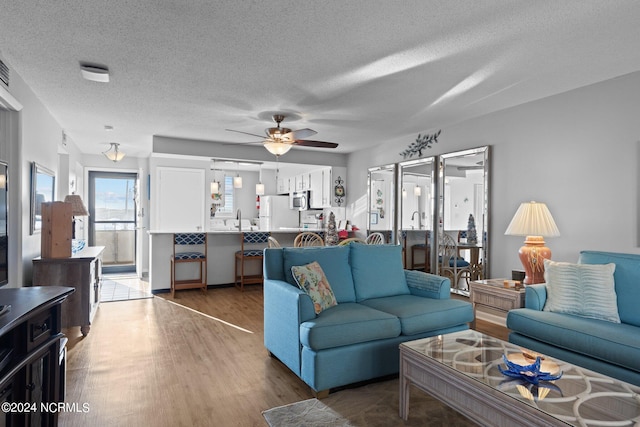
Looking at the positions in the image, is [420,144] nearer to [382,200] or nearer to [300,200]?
[382,200]

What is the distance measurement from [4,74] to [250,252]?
13.7ft

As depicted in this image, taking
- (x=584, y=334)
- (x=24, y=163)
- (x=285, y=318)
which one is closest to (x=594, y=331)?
(x=584, y=334)

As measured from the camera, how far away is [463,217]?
494 centimetres

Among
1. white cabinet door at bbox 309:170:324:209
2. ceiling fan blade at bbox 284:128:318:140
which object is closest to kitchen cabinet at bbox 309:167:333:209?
white cabinet door at bbox 309:170:324:209

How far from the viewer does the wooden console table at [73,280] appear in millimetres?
3727

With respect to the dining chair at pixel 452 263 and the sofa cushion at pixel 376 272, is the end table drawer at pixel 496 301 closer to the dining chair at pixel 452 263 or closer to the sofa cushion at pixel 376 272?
the sofa cushion at pixel 376 272

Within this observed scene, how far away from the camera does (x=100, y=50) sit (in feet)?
9.20

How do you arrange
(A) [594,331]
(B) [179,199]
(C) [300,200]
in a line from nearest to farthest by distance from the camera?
(A) [594,331] → (B) [179,199] → (C) [300,200]

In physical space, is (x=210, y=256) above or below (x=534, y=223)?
below

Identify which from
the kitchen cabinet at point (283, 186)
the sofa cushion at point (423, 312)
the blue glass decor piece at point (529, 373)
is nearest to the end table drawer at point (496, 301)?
the sofa cushion at point (423, 312)

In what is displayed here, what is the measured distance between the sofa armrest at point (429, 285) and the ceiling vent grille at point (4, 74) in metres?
3.70

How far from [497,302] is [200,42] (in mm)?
3336

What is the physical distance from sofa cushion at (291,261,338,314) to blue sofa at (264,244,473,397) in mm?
91

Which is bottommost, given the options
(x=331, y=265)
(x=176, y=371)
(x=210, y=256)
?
(x=176, y=371)
